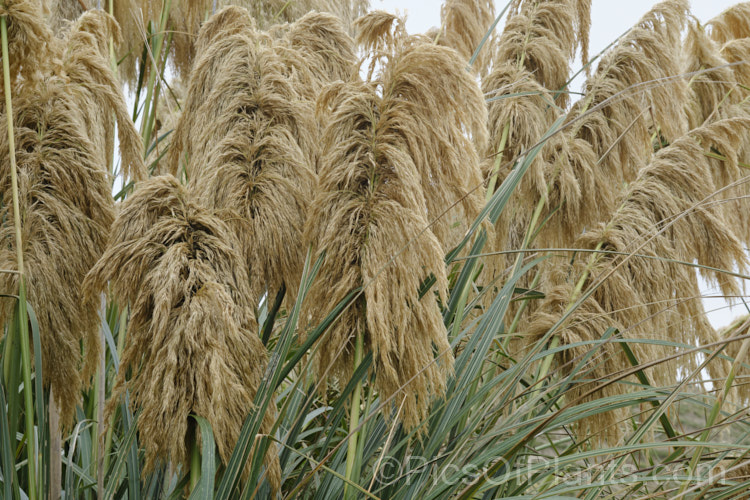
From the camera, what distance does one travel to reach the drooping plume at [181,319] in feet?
5.15

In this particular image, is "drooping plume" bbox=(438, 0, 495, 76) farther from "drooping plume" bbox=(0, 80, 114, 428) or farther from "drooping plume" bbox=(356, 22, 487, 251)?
"drooping plume" bbox=(0, 80, 114, 428)

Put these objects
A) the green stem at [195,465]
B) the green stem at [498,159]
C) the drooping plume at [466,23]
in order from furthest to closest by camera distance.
A: the drooping plume at [466,23] → the green stem at [498,159] → the green stem at [195,465]

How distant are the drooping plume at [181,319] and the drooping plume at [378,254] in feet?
0.76

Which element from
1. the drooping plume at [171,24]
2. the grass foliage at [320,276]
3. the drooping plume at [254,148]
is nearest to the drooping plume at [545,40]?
the grass foliage at [320,276]

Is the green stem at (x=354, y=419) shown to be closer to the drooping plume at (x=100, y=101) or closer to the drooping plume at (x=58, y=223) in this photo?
the drooping plume at (x=58, y=223)

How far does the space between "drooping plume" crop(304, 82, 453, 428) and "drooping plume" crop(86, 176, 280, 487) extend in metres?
0.23

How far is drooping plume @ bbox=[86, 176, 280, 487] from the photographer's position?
1.57 metres

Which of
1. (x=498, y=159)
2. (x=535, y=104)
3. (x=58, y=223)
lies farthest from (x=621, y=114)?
(x=58, y=223)

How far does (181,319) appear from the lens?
Result: 1.58 metres

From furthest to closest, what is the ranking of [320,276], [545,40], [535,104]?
[545,40] < [535,104] < [320,276]

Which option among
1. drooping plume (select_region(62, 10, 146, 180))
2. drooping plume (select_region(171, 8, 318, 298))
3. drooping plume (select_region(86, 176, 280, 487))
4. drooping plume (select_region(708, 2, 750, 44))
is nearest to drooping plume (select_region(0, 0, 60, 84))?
drooping plume (select_region(62, 10, 146, 180))

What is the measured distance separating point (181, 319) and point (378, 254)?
1.72 ft

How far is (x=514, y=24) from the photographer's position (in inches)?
130

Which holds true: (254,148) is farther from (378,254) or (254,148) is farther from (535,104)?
(535,104)
